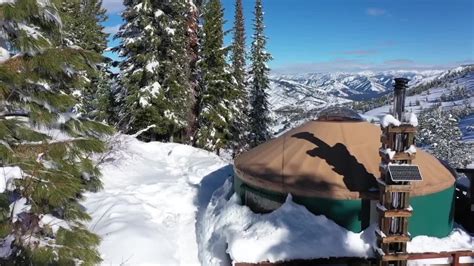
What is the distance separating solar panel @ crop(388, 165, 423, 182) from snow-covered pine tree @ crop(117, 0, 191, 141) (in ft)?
43.8

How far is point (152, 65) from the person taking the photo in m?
18.1

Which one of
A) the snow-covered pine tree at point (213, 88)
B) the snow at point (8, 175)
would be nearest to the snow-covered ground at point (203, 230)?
the snow at point (8, 175)

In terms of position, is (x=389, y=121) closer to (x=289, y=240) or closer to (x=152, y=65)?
(x=289, y=240)

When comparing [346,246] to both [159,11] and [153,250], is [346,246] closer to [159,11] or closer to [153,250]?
[153,250]

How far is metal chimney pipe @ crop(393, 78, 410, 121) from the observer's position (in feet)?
20.0

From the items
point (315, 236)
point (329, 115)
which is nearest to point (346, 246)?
point (315, 236)

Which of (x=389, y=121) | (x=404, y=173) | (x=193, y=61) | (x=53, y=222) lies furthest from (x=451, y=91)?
(x=53, y=222)

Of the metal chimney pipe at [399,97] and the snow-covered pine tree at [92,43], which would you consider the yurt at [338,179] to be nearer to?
the metal chimney pipe at [399,97]

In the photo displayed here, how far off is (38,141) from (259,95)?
2603 cm

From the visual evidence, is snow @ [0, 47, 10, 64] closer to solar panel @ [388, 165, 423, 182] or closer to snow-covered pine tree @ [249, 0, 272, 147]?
solar panel @ [388, 165, 423, 182]

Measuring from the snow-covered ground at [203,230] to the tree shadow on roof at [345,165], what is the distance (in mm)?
821

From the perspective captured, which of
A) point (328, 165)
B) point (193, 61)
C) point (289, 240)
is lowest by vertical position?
point (289, 240)

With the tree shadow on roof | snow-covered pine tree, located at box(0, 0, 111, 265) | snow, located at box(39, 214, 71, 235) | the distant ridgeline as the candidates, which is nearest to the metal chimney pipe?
the tree shadow on roof

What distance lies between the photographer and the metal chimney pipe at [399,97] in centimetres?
610
